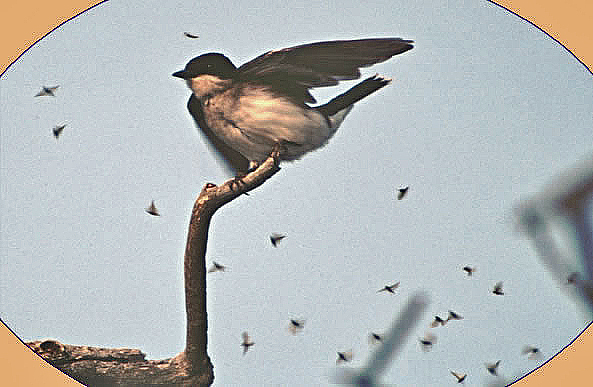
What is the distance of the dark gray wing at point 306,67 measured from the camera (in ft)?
6.52

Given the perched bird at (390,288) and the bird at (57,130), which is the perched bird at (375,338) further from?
the bird at (57,130)

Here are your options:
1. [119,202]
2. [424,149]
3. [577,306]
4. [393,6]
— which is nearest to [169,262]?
[119,202]

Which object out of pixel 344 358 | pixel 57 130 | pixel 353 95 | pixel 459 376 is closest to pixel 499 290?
pixel 459 376

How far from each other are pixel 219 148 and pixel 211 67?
170 mm

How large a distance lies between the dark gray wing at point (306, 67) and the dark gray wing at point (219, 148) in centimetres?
12

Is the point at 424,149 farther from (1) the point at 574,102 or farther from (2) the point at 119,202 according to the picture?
(2) the point at 119,202

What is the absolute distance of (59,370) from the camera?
6.74 feet

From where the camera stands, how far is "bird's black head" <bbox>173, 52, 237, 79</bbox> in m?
1.99

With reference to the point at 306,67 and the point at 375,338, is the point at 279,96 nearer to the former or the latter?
the point at 306,67

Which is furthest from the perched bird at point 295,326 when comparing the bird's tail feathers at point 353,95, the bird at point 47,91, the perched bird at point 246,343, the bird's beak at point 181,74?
the bird at point 47,91

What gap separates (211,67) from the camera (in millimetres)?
1996

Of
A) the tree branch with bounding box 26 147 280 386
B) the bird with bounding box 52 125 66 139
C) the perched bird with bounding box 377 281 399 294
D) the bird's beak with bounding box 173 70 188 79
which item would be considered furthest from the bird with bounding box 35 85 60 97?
the perched bird with bounding box 377 281 399 294

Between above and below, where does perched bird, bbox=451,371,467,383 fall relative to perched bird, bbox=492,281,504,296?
below

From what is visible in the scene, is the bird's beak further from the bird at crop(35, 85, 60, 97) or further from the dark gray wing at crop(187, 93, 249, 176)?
the bird at crop(35, 85, 60, 97)
